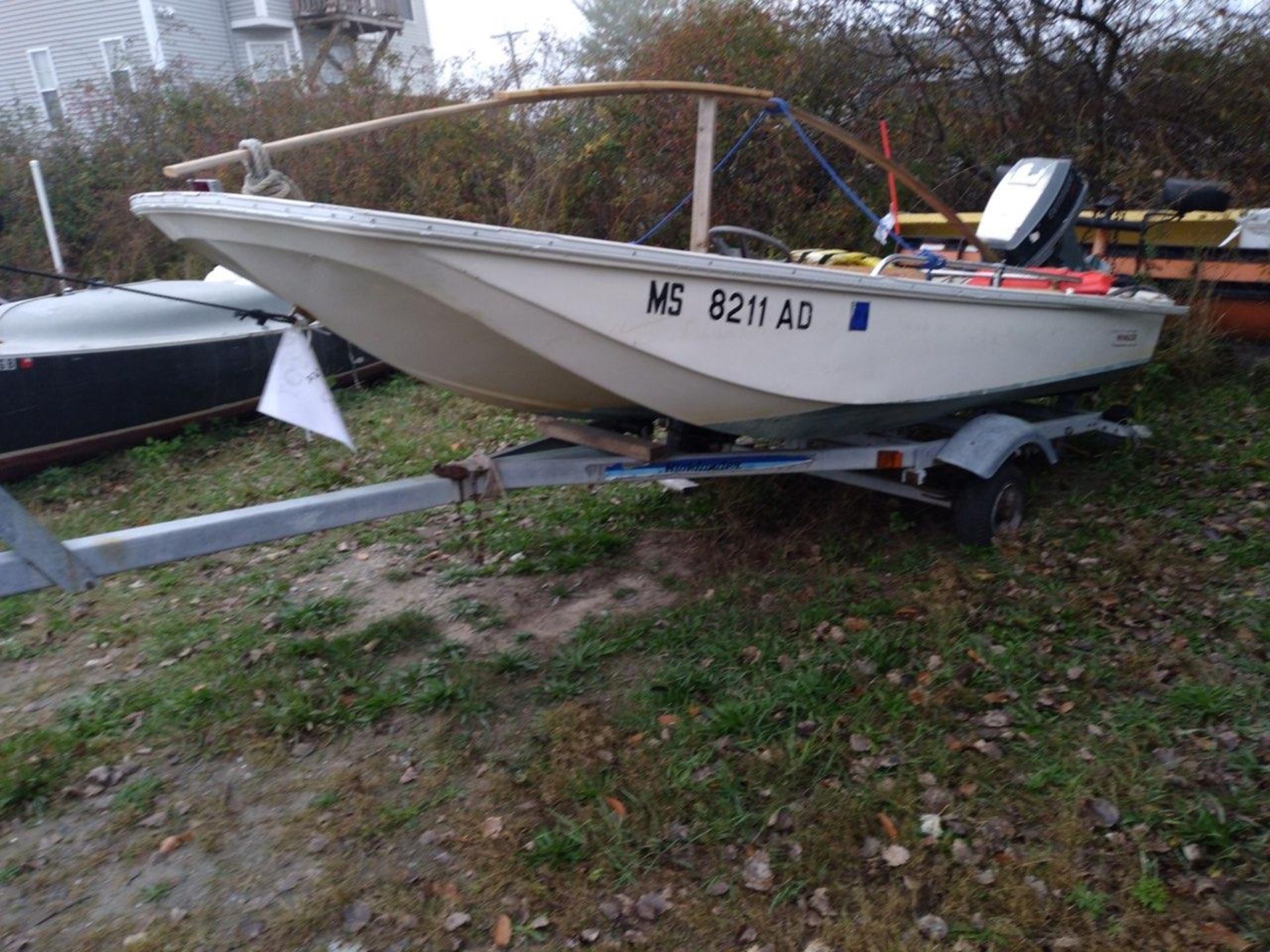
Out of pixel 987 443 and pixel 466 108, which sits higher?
pixel 466 108

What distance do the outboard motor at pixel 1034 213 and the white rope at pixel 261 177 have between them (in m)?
3.94

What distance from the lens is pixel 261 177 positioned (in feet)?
11.8

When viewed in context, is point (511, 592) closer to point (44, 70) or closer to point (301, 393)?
point (301, 393)

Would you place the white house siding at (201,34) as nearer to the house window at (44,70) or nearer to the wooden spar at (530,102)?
the house window at (44,70)

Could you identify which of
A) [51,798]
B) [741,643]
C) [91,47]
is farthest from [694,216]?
[91,47]

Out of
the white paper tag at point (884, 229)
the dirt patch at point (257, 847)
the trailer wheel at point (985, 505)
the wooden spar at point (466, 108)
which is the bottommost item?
the dirt patch at point (257, 847)

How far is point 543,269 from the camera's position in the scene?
11.2 ft

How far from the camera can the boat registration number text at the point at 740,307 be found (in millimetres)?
3633

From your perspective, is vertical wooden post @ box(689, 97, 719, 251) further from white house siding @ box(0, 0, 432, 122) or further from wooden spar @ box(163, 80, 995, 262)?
white house siding @ box(0, 0, 432, 122)

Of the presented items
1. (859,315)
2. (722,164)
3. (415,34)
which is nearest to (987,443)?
(859,315)

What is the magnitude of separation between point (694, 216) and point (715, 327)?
0.83 meters

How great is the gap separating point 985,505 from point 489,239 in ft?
9.22

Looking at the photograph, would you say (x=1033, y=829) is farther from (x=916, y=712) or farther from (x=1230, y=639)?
(x=1230, y=639)

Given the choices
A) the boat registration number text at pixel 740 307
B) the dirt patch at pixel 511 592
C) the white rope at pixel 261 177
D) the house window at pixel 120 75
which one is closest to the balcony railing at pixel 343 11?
the house window at pixel 120 75
